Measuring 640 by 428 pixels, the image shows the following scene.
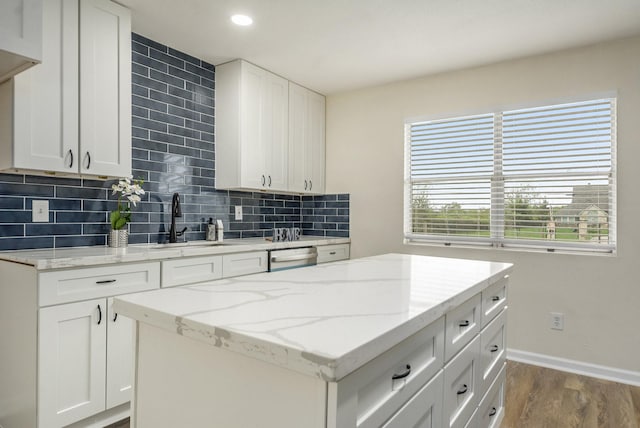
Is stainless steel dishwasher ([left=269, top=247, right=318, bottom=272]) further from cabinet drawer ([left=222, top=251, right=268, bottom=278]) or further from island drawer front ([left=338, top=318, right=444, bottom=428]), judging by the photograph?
island drawer front ([left=338, top=318, right=444, bottom=428])

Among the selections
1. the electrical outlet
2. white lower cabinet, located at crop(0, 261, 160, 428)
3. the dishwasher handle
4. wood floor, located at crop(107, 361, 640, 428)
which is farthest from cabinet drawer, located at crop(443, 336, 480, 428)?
the dishwasher handle

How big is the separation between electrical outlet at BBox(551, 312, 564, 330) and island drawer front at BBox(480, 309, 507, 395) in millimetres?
1216

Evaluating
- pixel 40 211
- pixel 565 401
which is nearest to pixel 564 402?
pixel 565 401

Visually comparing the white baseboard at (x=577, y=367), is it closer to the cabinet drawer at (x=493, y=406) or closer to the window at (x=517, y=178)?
the window at (x=517, y=178)

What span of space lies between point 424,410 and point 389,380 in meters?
0.28

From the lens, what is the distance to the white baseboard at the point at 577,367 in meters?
2.85

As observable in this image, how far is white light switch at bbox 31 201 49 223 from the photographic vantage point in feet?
7.83

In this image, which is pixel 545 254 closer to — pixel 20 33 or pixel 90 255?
pixel 90 255

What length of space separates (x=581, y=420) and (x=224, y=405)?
7.67 feet

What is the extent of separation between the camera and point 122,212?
2.79m

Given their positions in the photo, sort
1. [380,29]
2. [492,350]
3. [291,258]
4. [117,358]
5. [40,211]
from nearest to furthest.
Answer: [492,350] → [117,358] → [40,211] → [380,29] → [291,258]

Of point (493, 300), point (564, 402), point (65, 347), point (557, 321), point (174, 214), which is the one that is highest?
point (174, 214)

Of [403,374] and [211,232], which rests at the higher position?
[211,232]

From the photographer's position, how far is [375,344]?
0.83 meters
